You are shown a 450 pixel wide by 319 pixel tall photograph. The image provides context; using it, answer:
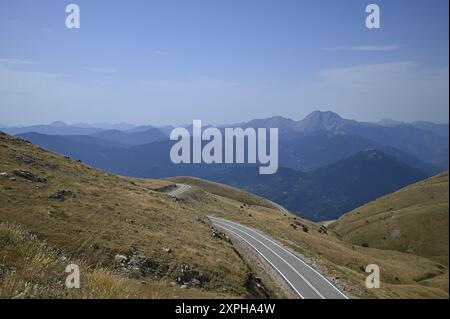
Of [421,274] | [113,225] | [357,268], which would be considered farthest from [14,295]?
[421,274]

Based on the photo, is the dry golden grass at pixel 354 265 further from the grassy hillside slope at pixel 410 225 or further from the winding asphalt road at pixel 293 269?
the grassy hillside slope at pixel 410 225

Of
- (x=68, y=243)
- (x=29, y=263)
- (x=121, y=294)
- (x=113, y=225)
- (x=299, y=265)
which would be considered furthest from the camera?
(x=299, y=265)

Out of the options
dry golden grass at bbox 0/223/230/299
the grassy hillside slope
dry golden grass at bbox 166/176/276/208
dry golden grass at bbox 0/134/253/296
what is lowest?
the grassy hillside slope

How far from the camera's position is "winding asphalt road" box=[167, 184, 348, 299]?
109ft

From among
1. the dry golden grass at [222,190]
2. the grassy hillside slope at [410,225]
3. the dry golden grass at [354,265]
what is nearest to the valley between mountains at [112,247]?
the dry golden grass at [354,265]

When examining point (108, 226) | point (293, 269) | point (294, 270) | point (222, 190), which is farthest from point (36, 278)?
point (222, 190)

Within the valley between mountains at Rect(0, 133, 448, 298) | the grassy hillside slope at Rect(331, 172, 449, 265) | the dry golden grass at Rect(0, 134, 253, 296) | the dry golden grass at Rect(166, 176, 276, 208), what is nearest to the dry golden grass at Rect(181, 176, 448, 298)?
the valley between mountains at Rect(0, 133, 448, 298)

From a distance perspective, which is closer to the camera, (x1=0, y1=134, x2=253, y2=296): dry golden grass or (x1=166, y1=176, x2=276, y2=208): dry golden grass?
(x1=0, y1=134, x2=253, y2=296): dry golden grass

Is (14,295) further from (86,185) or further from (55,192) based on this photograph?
(86,185)

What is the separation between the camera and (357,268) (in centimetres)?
6181

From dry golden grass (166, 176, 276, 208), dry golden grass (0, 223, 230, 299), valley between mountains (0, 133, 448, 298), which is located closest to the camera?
dry golden grass (0, 223, 230, 299)

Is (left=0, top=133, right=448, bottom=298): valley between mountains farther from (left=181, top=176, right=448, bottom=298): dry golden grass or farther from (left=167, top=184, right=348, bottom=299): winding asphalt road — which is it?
(left=167, top=184, right=348, bottom=299): winding asphalt road

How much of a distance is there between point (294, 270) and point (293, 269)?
1.04ft
